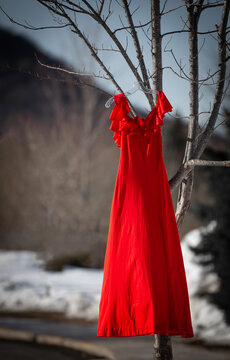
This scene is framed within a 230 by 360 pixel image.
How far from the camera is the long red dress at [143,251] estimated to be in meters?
1.30

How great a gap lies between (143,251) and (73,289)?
4422 millimetres

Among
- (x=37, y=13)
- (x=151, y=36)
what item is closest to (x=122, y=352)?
(x=151, y=36)

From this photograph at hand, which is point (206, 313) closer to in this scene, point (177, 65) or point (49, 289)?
point (49, 289)

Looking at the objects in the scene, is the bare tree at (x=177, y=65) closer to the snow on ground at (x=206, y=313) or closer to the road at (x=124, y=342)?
the road at (x=124, y=342)

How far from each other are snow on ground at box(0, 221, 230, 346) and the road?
313 millimetres

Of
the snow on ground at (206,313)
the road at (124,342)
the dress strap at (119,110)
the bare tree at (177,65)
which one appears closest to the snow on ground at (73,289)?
the snow on ground at (206,313)

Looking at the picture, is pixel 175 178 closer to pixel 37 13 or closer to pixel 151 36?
pixel 151 36

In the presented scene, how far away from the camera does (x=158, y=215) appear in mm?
1406

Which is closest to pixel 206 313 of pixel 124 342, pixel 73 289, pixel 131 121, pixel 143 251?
pixel 124 342

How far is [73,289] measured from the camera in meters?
5.45

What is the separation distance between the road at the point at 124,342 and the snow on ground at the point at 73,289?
31cm

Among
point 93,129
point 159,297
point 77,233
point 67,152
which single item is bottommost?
point 159,297

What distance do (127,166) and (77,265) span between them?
18.9ft

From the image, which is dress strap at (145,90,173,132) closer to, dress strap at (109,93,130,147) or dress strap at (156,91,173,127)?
dress strap at (156,91,173,127)
